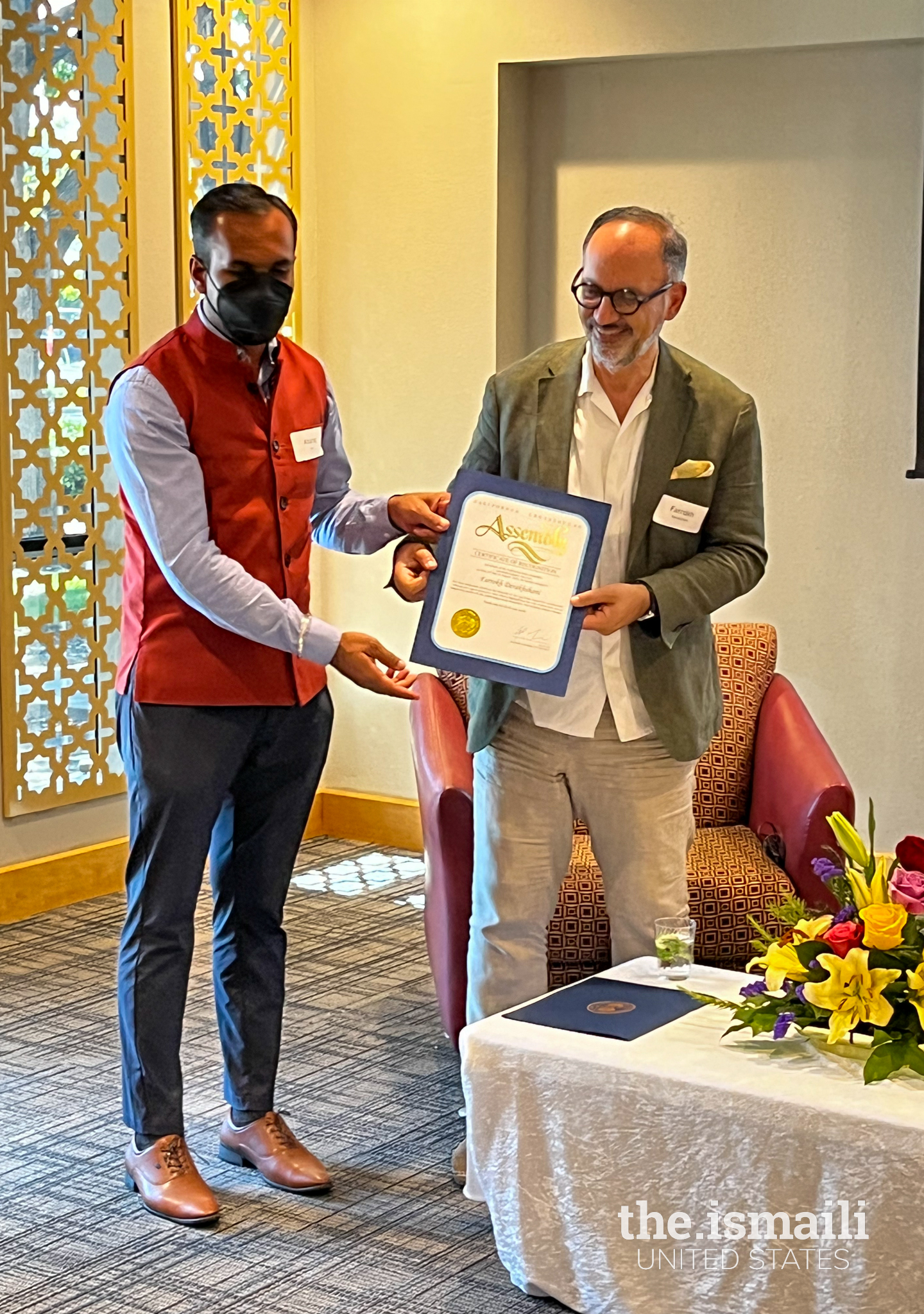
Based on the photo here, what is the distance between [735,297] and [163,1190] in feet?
10.8

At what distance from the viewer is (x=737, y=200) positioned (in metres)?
5.18

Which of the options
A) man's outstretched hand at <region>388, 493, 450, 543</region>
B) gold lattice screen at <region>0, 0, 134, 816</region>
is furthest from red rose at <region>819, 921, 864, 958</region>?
gold lattice screen at <region>0, 0, 134, 816</region>

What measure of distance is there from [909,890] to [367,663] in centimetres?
98

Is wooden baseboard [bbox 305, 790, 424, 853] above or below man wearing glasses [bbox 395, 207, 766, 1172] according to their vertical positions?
below

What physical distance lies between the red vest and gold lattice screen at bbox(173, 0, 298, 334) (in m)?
2.48

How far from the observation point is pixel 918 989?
2.41 meters

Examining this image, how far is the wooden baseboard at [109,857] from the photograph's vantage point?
4.93 metres

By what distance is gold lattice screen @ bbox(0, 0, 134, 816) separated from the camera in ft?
15.7

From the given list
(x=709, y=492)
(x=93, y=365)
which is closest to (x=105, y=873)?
(x=93, y=365)

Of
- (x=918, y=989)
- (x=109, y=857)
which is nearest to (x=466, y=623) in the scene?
(x=918, y=989)

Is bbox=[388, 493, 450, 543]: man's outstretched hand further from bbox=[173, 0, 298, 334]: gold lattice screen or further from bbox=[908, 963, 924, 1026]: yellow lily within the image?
bbox=[173, 0, 298, 334]: gold lattice screen

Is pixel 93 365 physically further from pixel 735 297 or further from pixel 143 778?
pixel 143 778

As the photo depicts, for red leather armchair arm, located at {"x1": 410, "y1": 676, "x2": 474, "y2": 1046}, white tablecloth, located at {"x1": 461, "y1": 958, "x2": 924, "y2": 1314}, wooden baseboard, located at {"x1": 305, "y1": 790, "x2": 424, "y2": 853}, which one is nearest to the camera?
white tablecloth, located at {"x1": 461, "y1": 958, "x2": 924, "y2": 1314}

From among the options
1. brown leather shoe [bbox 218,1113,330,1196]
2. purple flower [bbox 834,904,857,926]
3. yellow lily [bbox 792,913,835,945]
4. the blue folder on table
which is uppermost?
purple flower [bbox 834,904,857,926]
